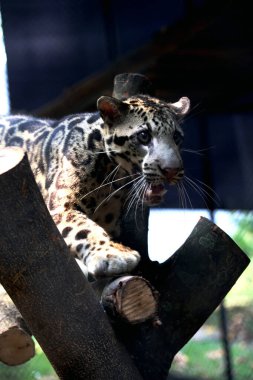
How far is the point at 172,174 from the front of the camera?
291cm

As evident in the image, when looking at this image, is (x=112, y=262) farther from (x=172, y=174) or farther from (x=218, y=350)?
(x=218, y=350)

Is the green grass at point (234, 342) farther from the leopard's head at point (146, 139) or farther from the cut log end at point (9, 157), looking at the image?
the cut log end at point (9, 157)

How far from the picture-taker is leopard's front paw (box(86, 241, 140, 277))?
265cm

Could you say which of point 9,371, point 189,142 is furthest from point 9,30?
point 9,371

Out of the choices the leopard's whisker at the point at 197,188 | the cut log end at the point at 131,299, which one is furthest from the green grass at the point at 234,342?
the cut log end at the point at 131,299

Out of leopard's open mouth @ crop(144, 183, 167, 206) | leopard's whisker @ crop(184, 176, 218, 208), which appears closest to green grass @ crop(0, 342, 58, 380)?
leopard's whisker @ crop(184, 176, 218, 208)

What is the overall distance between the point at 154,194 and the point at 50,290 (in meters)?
0.64

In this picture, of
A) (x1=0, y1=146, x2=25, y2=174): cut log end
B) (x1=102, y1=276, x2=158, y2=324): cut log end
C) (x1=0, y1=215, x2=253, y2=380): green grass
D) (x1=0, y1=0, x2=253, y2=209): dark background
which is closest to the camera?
(x1=0, y1=146, x2=25, y2=174): cut log end

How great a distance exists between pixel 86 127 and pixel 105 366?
109 centimetres

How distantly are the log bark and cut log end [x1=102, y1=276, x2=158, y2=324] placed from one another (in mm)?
49

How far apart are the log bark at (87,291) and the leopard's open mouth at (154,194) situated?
175 mm

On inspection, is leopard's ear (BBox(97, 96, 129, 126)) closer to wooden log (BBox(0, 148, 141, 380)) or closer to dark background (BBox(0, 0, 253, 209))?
wooden log (BBox(0, 148, 141, 380))

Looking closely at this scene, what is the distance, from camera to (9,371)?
5.54 meters

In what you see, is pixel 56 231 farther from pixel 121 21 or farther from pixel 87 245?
pixel 121 21
